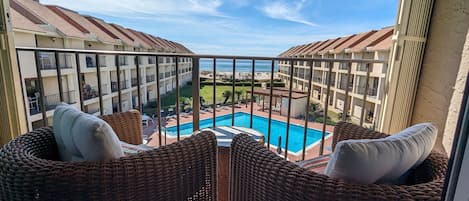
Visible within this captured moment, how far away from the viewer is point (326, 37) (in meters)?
14.6

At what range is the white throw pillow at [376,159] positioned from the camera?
0.71 meters

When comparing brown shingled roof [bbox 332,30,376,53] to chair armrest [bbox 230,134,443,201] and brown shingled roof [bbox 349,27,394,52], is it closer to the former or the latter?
brown shingled roof [bbox 349,27,394,52]

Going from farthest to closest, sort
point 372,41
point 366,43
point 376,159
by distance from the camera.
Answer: point 366,43
point 372,41
point 376,159

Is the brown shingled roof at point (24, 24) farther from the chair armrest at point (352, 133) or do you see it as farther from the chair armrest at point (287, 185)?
the chair armrest at point (352, 133)

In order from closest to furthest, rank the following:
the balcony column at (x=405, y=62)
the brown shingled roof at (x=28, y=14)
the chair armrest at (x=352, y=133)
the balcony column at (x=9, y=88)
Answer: the chair armrest at (x=352, y=133) < the balcony column at (x=9, y=88) < the balcony column at (x=405, y=62) < the brown shingled roof at (x=28, y=14)

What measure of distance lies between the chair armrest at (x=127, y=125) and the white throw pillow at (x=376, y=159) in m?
1.41

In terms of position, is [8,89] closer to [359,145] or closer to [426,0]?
[359,145]

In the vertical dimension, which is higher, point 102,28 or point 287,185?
point 102,28

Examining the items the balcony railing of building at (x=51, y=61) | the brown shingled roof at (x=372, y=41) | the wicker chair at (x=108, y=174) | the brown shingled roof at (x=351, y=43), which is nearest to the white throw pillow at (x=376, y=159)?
the wicker chair at (x=108, y=174)

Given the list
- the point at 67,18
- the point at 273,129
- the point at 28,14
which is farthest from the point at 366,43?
the point at 67,18

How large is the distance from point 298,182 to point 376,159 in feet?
0.83

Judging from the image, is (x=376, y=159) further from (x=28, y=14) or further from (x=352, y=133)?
(x=28, y=14)

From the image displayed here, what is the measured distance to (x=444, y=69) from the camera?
1745mm

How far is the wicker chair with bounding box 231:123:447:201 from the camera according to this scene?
2.11 ft
